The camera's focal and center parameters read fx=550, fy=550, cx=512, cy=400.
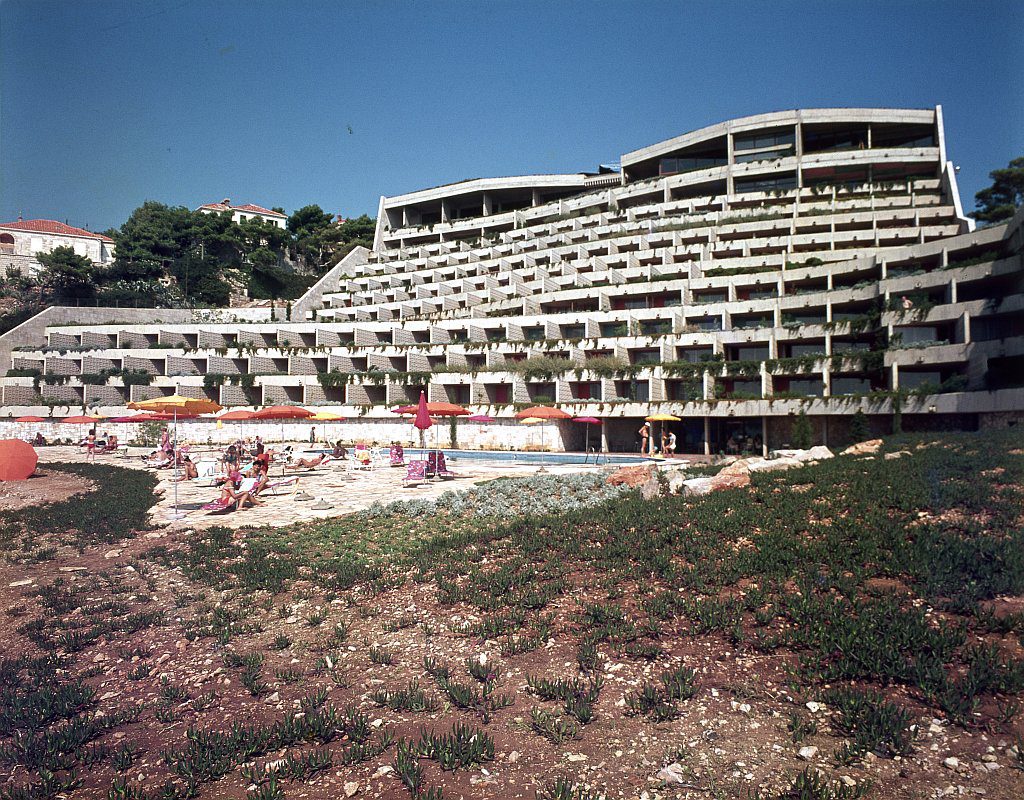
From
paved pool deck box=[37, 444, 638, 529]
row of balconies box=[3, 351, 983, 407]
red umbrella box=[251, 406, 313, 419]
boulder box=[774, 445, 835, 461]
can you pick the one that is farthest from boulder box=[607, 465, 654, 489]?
row of balconies box=[3, 351, 983, 407]

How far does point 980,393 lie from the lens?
87.7 feet

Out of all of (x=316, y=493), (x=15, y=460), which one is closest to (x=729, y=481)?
(x=316, y=493)

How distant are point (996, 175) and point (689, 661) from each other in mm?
58333

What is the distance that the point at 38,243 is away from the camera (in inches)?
2830

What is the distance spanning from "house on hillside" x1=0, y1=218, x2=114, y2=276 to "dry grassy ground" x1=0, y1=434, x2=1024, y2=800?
78.0m

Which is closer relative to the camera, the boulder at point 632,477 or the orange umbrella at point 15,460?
→ the boulder at point 632,477

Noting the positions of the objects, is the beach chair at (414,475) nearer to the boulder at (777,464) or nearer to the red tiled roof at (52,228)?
the boulder at (777,464)

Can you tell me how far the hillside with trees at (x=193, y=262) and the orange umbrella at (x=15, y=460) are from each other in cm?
5173

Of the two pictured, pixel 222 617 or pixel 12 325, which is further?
pixel 12 325

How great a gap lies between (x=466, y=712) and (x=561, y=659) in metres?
1.29

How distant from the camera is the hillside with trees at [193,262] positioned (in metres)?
64.7

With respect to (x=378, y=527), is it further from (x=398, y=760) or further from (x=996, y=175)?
(x=996, y=175)

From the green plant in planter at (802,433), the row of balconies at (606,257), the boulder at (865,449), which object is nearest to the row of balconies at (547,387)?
the green plant in planter at (802,433)

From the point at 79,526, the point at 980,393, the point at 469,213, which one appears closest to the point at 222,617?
the point at 79,526
